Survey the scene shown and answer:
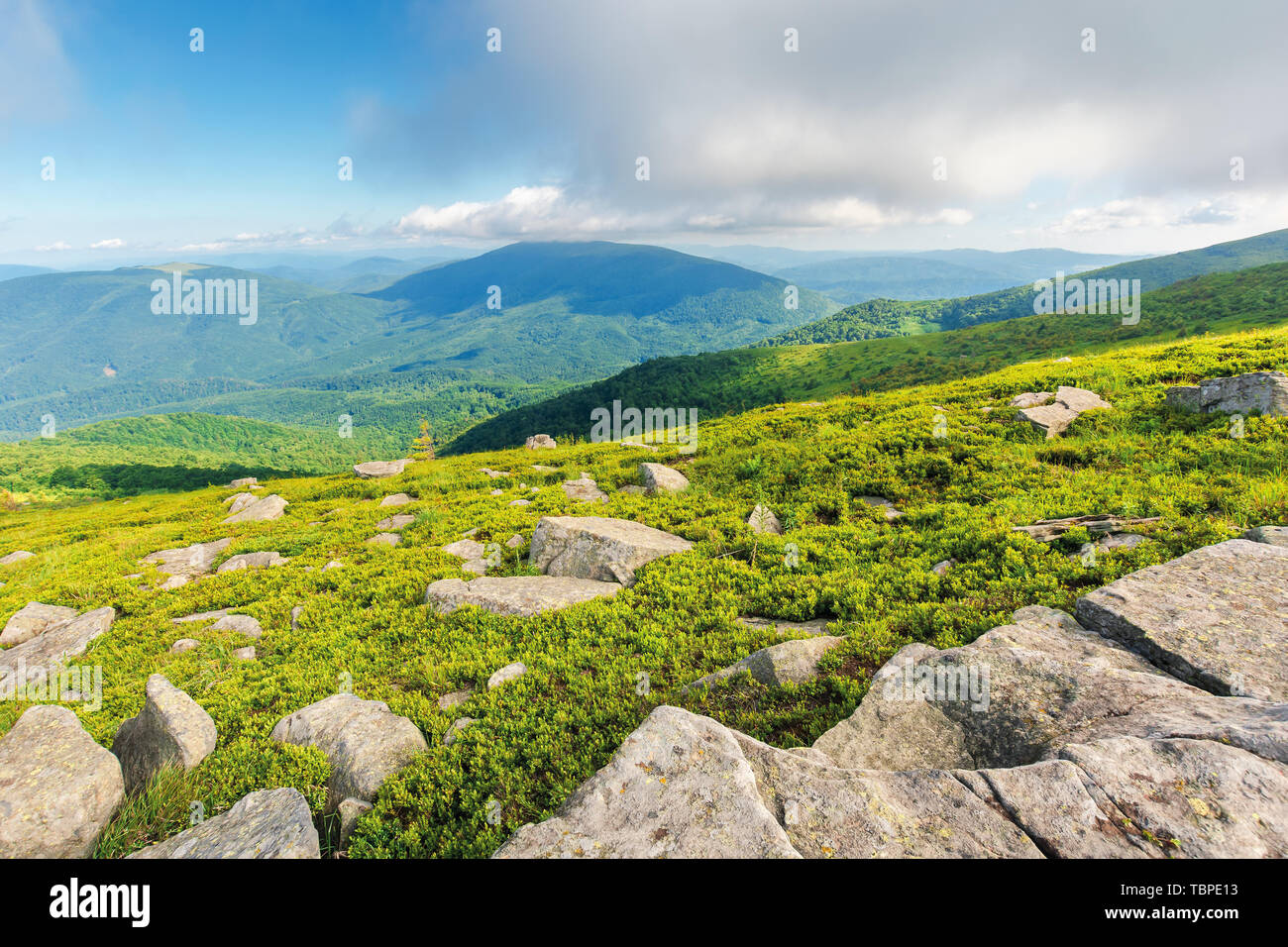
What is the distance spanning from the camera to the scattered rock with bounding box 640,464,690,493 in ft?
60.2

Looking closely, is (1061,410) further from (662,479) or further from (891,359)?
(891,359)

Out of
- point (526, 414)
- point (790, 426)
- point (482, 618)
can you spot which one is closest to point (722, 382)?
point (526, 414)

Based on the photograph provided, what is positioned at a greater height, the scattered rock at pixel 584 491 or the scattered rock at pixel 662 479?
the scattered rock at pixel 662 479

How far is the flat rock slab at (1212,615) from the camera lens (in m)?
5.95

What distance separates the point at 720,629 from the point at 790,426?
1523cm

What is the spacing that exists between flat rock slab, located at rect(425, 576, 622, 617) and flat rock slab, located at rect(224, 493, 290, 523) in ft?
49.4

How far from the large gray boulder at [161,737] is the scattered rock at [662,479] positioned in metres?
13.0

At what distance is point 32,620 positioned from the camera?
1367 centimetres

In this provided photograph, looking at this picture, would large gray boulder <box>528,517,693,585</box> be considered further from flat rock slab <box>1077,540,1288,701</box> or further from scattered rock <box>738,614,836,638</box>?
flat rock slab <box>1077,540,1288,701</box>

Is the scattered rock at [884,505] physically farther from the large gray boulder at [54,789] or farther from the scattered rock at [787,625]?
the large gray boulder at [54,789]

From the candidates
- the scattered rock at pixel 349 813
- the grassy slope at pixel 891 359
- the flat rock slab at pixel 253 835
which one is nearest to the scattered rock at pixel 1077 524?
the scattered rock at pixel 349 813
